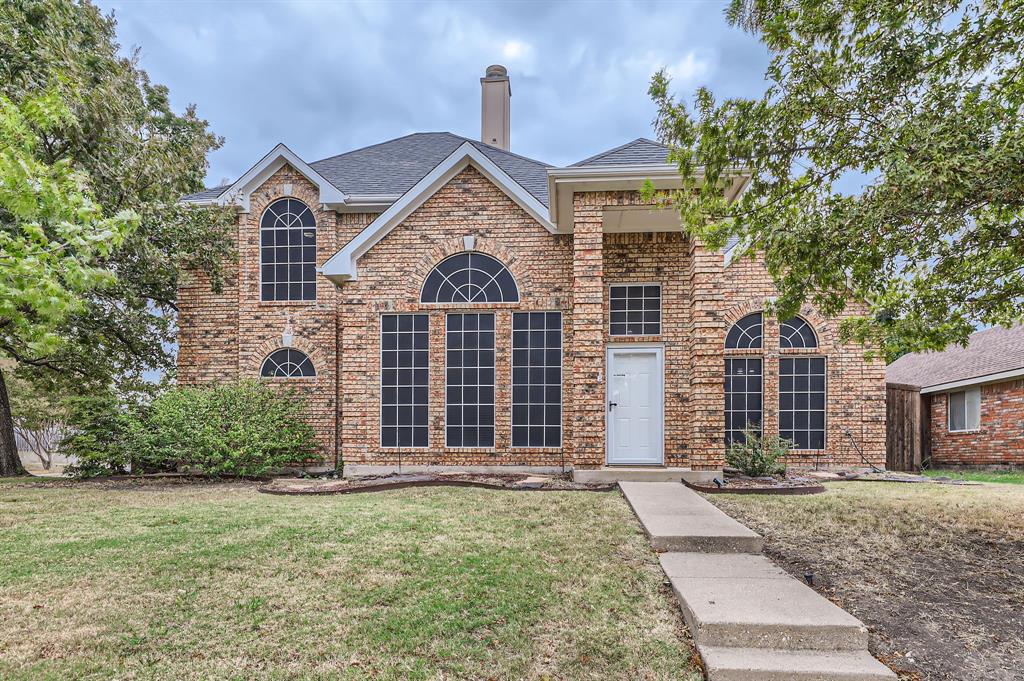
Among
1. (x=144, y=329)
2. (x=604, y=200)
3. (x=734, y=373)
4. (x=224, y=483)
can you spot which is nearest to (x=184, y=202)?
(x=144, y=329)

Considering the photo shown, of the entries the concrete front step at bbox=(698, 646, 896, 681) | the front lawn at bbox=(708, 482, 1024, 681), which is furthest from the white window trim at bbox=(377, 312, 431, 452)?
the concrete front step at bbox=(698, 646, 896, 681)

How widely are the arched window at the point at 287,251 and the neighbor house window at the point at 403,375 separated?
2.75 meters

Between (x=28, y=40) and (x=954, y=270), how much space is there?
13.2 metres

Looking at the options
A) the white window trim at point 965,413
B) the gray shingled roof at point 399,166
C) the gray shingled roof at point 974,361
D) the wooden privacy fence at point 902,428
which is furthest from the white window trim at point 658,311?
the white window trim at point 965,413

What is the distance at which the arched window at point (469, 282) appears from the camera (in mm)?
10039

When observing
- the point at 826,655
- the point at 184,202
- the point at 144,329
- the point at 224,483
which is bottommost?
the point at 224,483

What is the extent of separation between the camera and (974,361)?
656 inches

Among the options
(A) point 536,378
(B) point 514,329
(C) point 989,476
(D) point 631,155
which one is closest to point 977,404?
(C) point 989,476

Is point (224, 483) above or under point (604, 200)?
under

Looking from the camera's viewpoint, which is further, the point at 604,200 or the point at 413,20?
the point at 413,20

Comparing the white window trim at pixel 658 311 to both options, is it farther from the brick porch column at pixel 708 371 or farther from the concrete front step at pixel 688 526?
the concrete front step at pixel 688 526

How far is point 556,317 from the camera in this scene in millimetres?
10016

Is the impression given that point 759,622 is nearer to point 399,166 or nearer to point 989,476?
point 399,166

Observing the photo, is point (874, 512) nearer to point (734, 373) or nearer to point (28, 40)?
point (734, 373)
